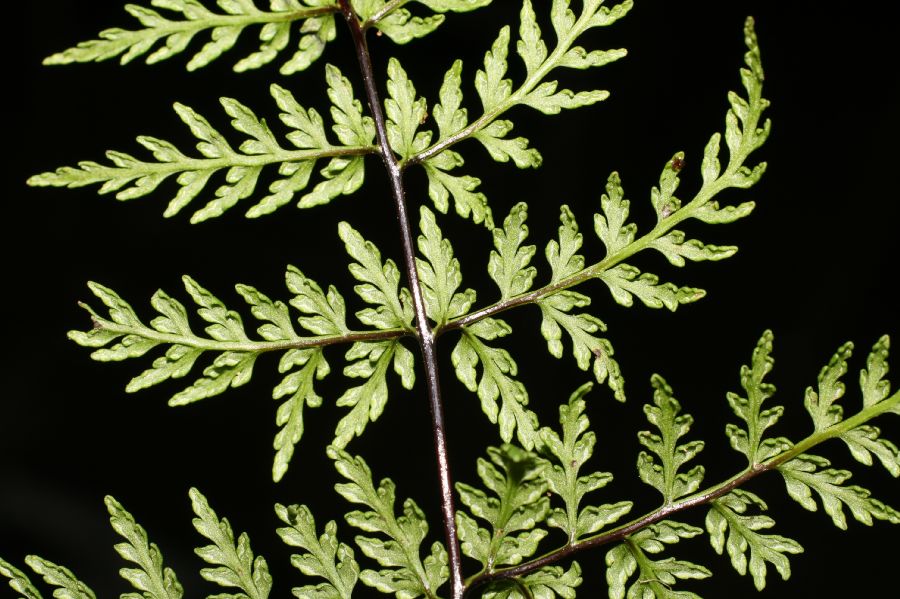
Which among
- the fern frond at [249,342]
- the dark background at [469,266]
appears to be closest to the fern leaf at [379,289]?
the fern frond at [249,342]

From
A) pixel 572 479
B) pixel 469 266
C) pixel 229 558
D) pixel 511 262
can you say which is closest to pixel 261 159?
pixel 511 262

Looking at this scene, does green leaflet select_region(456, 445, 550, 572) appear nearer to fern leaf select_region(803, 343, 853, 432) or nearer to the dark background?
fern leaf select_region(803, 343, 853, 432)

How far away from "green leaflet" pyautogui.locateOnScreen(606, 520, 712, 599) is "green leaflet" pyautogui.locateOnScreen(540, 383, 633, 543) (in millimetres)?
70

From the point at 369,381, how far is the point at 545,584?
0.57m

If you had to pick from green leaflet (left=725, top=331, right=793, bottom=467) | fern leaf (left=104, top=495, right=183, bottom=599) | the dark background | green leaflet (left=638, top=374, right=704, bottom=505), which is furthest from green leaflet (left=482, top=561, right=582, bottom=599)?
the dark background

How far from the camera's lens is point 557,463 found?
206 cm

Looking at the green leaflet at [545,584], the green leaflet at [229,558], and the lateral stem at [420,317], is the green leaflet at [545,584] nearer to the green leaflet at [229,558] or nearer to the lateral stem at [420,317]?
the lateral stem at [420,317]

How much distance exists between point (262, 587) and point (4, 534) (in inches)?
108

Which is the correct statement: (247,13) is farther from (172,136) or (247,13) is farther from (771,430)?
(771,430)

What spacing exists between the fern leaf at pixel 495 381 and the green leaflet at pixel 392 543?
10.5 inches

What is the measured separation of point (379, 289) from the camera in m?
2.13

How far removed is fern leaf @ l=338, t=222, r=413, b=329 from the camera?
209cm

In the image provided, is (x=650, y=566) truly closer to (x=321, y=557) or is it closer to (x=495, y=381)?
(x=495, y=381)

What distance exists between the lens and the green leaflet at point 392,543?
6.45 ft
